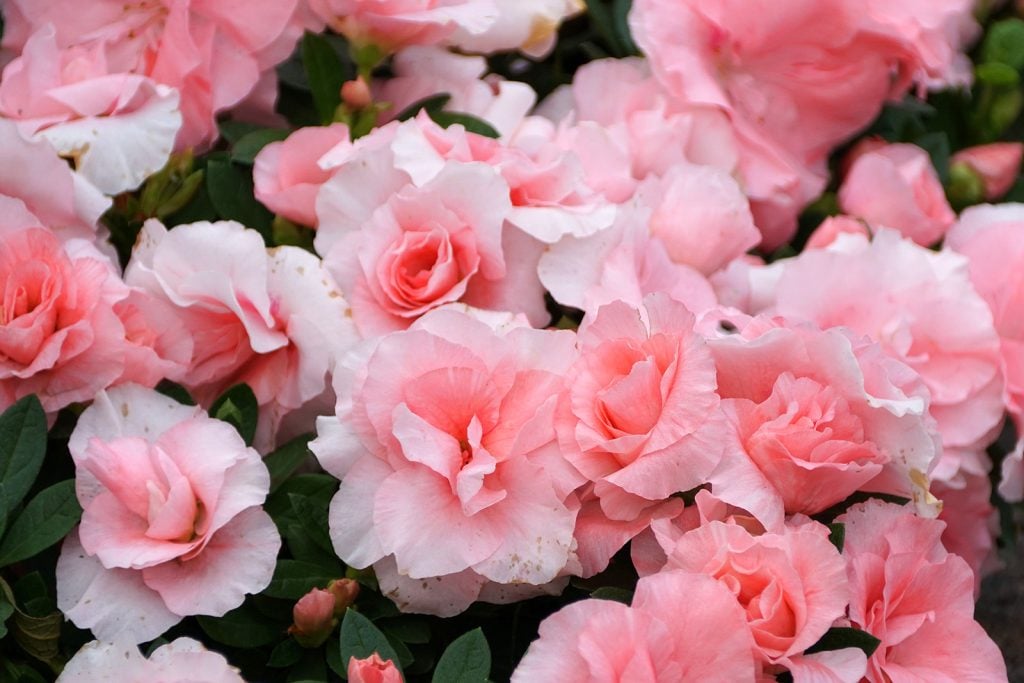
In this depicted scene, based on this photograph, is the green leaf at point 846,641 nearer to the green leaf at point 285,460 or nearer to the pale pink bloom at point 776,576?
the pale pink bloom at point 776,576

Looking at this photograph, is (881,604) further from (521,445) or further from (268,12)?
(268,12)

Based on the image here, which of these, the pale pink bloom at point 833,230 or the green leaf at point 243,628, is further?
the pale pink bloom at point 833,230

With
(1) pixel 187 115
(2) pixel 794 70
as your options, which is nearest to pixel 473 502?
(1) pixel 187 115

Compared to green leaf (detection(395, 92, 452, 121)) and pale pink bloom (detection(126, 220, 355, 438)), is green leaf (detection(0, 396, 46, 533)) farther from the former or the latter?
green leaf (detection(395, 92, 452, 121))

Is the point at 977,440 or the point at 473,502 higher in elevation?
the point at 473,502

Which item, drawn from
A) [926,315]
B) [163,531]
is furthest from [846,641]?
[163,531]

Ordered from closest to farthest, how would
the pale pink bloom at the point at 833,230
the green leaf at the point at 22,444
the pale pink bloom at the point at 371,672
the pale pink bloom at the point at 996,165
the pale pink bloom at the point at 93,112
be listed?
1. the pale pink bloom at the point at 371,672
2. the green leaf at the point at 22,444
3. the pale pink bloom at the point at 93,112
4. the pale pink bloom at the point at 833,230
5. the pale pink bloom at the point at 996,165

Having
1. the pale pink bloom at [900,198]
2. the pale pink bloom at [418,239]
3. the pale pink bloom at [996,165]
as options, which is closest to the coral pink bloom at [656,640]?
the pale pink bloom at [418,239]
